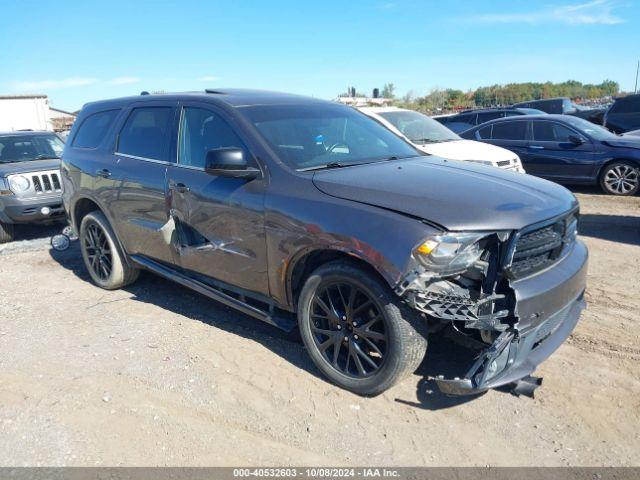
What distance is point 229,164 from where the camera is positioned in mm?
3605

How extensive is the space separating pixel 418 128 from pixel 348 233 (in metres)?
6.57

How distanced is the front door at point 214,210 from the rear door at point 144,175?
0.17 m

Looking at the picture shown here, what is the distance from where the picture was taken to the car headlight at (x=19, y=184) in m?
7.89

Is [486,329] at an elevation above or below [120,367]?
above

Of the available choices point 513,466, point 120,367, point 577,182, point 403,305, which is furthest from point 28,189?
point 577,182

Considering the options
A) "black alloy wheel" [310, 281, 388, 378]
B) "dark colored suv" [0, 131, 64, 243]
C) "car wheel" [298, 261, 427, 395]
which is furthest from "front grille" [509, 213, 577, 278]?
"dark colored suv" [0, 131, 64, 243]

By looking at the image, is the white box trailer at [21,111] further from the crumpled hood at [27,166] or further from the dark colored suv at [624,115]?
the dark colored suv at [624,115]

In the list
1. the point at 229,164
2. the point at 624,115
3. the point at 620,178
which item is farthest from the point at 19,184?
the point at 624,115

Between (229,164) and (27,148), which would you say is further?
(27,148)

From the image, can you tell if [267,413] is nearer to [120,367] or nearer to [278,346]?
[278,346]

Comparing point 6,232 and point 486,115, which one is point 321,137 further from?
point 486,115

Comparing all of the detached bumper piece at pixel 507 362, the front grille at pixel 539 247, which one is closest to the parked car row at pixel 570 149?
the front grille at pixel 539 247

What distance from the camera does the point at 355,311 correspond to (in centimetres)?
328

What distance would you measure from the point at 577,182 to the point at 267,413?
345 inches
